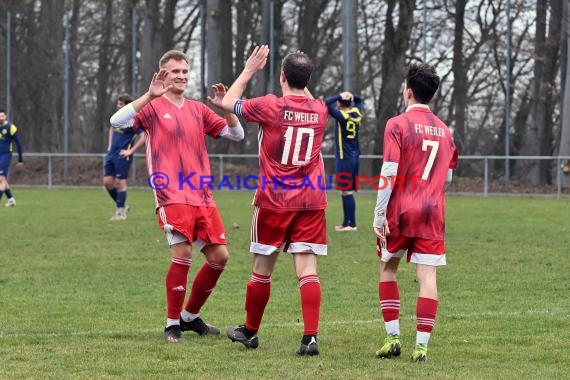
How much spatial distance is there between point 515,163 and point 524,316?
21.2m

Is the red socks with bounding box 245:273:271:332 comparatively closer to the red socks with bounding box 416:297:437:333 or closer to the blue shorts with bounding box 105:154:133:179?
the red socks with bounding box 416:297:437:333

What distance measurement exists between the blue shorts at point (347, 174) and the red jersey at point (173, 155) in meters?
8.18

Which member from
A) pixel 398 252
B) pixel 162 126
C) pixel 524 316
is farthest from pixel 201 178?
pixel 524 316

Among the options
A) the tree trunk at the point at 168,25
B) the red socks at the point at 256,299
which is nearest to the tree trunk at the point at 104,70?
the tree trunk at the point at 168,25

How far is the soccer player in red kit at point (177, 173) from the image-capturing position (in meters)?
7.31

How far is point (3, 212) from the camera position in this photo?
20.6 meters

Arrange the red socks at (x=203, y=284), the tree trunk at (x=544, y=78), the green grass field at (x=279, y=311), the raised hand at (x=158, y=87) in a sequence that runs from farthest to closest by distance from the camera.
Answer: the tree trunk at (x=544, y=78), the red socks at (x=203, y=284), the raised hand at (x=158, y=87), the green grass field at (x=279, y=311)

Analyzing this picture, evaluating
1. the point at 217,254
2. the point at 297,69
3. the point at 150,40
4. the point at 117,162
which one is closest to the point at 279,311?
the point at 217,254

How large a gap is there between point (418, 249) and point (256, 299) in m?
1.13

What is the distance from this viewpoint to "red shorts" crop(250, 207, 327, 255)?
6.91 meters

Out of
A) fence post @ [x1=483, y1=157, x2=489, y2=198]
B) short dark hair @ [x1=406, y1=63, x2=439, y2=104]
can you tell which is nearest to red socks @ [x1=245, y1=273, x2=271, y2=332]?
short dark hair @ [x1=406, y1=63, x2=439, y2=104]

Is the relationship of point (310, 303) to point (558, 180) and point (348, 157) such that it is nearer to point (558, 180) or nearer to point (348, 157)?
point (348, 157)

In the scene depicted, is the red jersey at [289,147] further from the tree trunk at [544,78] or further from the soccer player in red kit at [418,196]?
the tree trunk at [544,78]

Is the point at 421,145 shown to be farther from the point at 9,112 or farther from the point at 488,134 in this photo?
the point at 9,112
